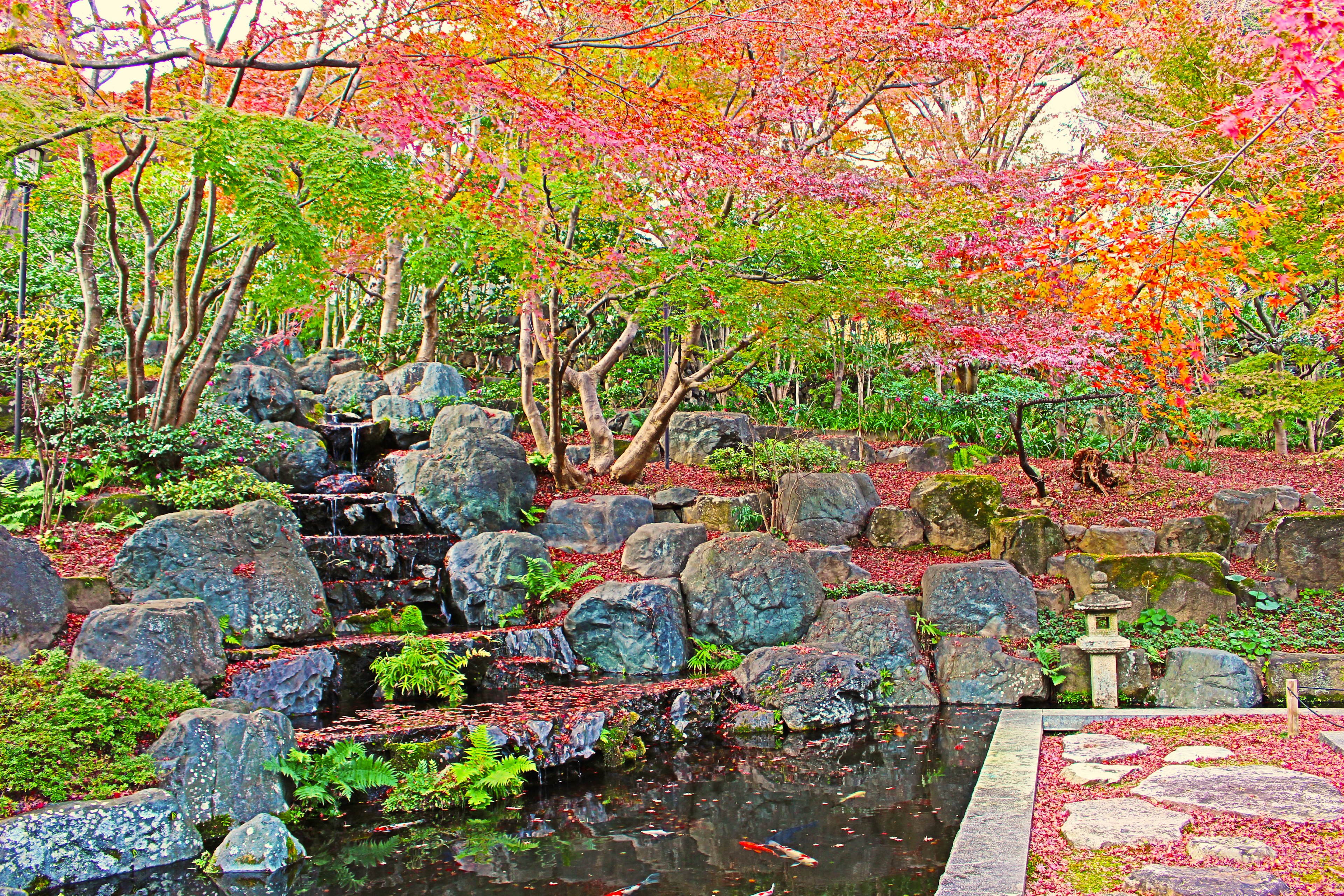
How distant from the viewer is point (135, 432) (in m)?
10.9

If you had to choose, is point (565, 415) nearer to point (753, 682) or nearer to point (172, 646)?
point (753, 682)

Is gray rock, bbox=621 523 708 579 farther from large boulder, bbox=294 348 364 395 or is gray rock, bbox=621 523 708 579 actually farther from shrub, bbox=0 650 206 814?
large boulder, bbox=294 348 364 395

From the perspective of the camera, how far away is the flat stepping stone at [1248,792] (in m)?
4.13

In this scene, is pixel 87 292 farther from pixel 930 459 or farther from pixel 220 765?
pixel 930 459

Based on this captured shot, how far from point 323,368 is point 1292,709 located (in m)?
17.4

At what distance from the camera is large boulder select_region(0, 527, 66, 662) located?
22.1 ft

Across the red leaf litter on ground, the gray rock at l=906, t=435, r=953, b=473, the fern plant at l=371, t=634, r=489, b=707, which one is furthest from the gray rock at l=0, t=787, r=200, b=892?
the gray rock at l=906, t=435, r=953, b=473

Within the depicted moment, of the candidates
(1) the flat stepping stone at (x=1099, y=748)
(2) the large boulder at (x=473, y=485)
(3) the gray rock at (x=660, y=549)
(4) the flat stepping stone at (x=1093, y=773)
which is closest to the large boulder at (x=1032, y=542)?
(3) the gray rock at (x=660, y=549)

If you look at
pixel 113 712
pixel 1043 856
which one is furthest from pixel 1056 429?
pixel 113 712

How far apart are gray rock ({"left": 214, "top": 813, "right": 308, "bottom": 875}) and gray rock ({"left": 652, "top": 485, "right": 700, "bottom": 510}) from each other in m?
8.47

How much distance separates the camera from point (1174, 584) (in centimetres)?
995

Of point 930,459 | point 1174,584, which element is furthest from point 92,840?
point 930,459

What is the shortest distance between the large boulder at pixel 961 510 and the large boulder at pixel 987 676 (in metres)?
3.20

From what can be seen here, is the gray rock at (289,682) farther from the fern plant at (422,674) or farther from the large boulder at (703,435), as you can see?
the large boulder at (703,435)
